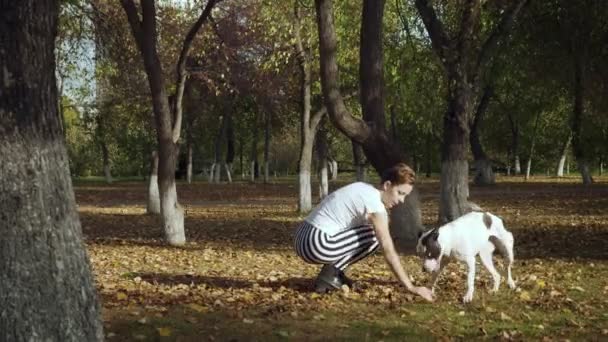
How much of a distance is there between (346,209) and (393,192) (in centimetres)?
53

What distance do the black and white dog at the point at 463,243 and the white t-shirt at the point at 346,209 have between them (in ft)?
1.89

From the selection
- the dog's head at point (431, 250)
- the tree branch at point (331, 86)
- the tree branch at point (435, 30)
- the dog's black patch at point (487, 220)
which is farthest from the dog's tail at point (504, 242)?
the tree branch at point (435, 30)

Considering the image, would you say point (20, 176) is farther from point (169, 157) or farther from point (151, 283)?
point (169, 157)

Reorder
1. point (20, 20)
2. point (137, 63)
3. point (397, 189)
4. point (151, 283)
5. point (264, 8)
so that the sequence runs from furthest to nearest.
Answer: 1. point (137, 63)
2. point (264, 8)
3. point (151, 283)
4. point (397, 189)
5. point (20, 20)

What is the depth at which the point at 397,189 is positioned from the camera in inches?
282

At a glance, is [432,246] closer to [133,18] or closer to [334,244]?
[334,244]

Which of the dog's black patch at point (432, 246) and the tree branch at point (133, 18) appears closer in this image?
the dog's black patch at point (432, 246)

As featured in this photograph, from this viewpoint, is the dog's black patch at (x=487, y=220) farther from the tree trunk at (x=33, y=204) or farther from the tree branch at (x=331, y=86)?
the tree branch at (x=331, y=86)

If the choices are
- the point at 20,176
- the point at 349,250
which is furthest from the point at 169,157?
the point at 20,176

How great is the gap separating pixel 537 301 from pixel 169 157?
779 cm

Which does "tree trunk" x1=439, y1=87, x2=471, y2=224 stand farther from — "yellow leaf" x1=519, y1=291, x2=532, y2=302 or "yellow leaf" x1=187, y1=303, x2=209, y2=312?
"yellow leaf" x1=187, y1=303, x2=209, y2=312

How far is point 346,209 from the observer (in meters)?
7.40

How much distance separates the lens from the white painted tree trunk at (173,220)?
13.5 m

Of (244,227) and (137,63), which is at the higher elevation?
(137,63)
